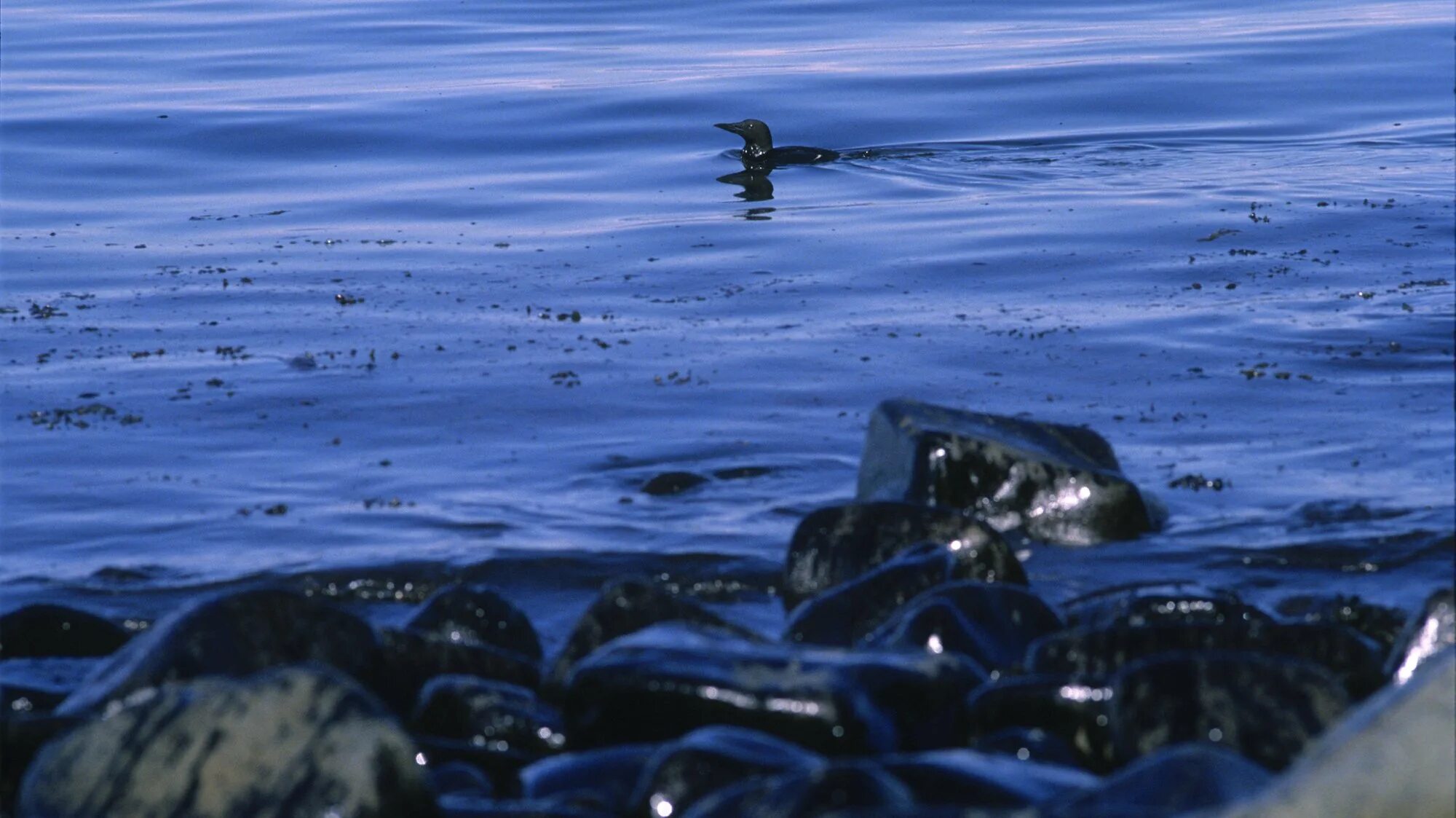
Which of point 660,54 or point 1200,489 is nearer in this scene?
point 1200,489

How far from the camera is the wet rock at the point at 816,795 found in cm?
306

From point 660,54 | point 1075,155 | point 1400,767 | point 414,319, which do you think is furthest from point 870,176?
point 1400,767

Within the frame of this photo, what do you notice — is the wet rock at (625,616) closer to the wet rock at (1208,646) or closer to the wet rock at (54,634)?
the wet rock at (1208,646)

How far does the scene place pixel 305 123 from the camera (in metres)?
15.6

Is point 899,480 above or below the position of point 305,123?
below

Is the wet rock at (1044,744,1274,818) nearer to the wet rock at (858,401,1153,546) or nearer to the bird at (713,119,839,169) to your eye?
the wet rock at (858,401,1153,546)

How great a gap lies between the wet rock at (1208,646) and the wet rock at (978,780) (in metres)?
0.71

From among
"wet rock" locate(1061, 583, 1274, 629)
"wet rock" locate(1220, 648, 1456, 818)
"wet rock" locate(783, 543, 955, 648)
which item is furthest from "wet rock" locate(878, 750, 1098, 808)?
"wet rock" locate(783, 543, 955, 648)

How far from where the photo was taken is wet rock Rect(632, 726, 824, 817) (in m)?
3.35

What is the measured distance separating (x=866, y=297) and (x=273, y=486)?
3587 millimetres

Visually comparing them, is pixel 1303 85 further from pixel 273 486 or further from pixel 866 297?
pixel 273 486

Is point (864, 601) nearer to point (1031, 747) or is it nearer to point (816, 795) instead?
point (1031, 747)

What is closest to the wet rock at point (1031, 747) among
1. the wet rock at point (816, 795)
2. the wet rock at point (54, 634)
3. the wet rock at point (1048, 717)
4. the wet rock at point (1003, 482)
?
the wet rock at point (1048, 717)

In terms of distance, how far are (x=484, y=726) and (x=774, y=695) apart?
2.12 ft
